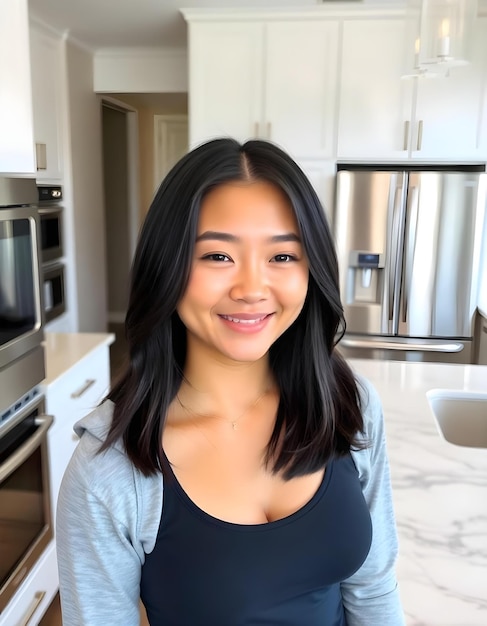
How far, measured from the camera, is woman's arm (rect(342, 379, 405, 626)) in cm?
80

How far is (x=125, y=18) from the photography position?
3.14 m

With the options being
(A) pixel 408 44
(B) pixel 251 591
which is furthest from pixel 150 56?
(B) pixel 251 591

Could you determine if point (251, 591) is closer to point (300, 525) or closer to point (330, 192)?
point (300, 525)

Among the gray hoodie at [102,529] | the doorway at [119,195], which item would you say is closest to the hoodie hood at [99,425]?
the gray hoodie at [102,529]

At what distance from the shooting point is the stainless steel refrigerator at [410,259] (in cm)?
295

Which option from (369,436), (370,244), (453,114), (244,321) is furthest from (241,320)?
(453,114)

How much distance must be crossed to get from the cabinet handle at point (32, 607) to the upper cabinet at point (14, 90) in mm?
1226

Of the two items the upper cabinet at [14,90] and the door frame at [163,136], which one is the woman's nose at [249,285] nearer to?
the upper cabinet at [14,90]

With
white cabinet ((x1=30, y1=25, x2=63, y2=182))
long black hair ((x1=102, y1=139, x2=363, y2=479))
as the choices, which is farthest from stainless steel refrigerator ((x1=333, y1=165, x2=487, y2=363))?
long black hair ((x1=102, y1=139, x2=363, y2=479))

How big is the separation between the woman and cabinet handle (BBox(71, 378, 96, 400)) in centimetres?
134

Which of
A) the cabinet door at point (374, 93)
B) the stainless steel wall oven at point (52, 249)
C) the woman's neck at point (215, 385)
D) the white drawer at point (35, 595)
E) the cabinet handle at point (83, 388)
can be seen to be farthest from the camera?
the stainless steel wall oven at point (52, 249)

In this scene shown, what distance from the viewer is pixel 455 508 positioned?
40.1 inches

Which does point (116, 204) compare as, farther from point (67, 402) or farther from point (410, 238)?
point (67, 402)

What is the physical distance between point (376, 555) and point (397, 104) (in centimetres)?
273
